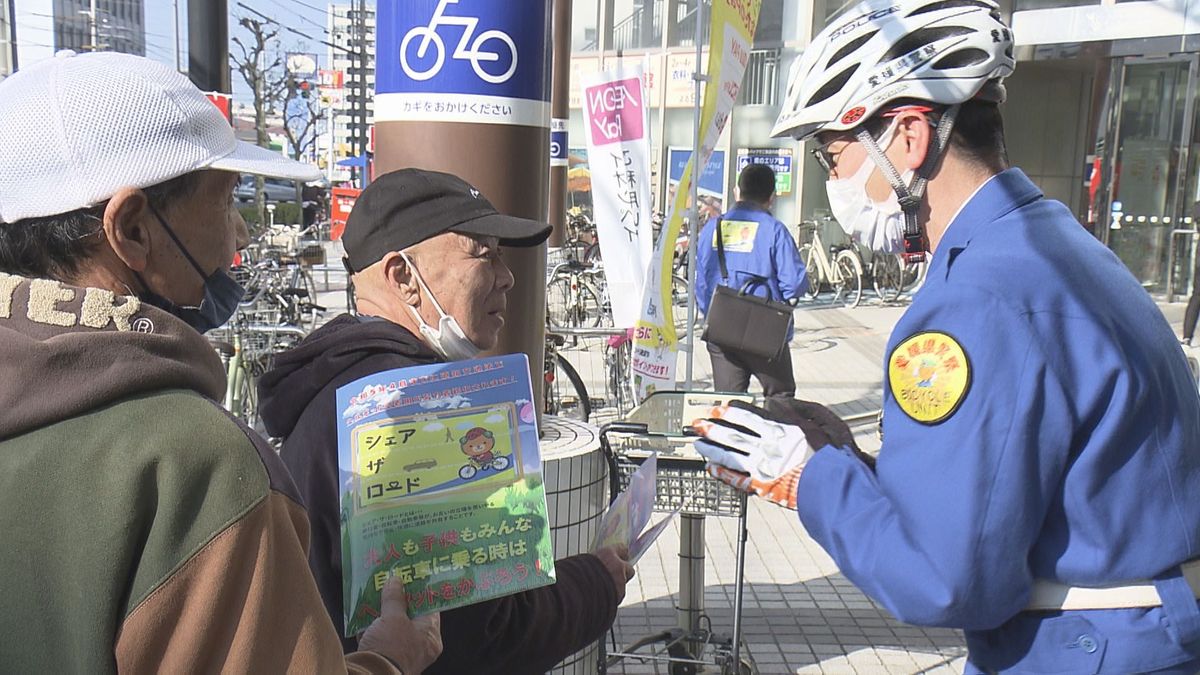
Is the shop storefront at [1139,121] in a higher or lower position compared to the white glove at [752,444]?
higher

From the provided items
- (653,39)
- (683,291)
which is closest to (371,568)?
(683,291)

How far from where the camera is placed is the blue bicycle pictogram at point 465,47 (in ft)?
10.8

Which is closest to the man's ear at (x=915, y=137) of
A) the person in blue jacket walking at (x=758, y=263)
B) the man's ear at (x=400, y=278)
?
the man's ear at (x=400, y=278)

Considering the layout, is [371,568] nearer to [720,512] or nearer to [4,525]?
[4,525]

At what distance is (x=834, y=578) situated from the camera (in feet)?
18.1

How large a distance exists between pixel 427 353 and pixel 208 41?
20.0 feet

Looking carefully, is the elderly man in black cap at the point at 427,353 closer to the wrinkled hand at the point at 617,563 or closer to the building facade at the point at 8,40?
the wrinkled hand at the point at 617,563

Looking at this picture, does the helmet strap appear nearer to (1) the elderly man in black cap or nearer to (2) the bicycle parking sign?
(1) the elderly man in black cap

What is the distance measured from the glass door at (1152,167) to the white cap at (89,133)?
58.7 feet

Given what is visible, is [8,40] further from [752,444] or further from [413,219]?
[752,444]

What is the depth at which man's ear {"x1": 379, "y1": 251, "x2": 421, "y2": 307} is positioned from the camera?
2.24 metres

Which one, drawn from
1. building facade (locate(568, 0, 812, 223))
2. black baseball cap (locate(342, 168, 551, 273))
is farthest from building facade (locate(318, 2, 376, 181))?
black baseball cap (locate(342, 168, 551, 273))

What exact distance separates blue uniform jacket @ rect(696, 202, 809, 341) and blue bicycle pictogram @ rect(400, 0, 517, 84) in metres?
4.15

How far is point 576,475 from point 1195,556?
181cm
